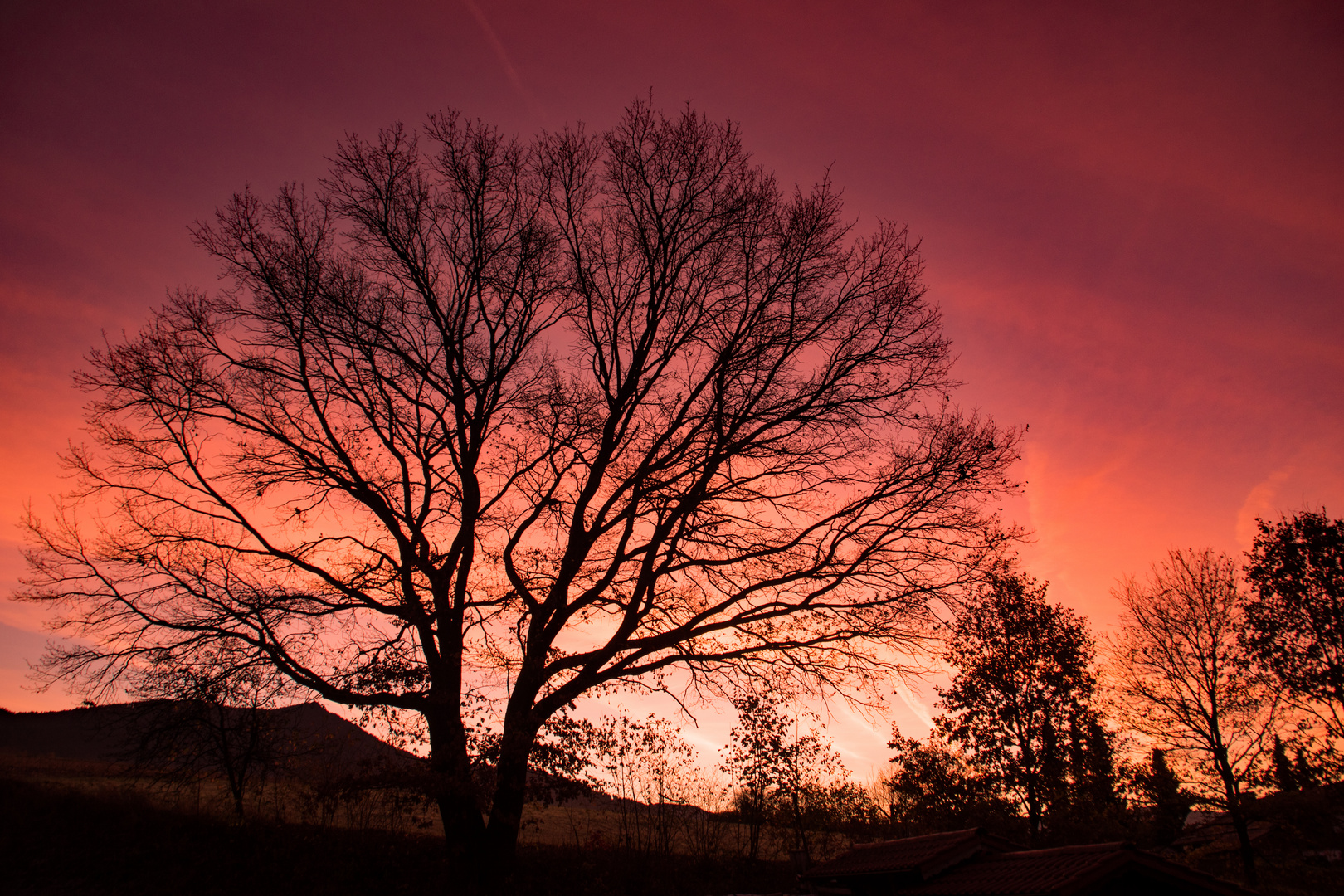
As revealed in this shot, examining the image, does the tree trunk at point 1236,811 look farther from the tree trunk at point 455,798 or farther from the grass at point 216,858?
the tree trunk at point 455,798

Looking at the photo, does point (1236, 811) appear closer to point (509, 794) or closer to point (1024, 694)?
point (1024, 694)

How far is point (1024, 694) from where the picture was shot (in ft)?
79.3

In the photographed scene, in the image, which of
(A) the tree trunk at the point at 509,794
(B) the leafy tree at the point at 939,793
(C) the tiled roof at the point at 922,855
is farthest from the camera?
Answer: (B) the leafy tree at the point at 939,793

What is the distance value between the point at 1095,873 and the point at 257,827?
49.5 ft

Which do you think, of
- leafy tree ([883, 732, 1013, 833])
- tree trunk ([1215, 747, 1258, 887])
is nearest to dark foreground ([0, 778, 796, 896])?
leafy tree ([883, 732, 1013, 833])

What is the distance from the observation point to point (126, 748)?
36.8 feet

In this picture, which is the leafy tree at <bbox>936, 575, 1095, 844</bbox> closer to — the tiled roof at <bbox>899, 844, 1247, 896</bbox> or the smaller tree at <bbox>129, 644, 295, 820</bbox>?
the tiled roof at <bbox>899, 844, 1247, 896</bbox>

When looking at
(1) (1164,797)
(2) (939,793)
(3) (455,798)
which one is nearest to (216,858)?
(3) (455,798)

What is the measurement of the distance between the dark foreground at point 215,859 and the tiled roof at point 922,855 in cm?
383

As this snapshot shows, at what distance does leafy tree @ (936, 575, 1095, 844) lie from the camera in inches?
902

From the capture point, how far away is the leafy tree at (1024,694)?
2292 cm

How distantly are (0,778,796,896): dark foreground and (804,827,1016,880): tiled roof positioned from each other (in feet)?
12.6

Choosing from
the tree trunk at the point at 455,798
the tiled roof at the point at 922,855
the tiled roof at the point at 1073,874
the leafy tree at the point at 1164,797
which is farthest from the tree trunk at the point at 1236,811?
the tree trunk at the point at 455,798

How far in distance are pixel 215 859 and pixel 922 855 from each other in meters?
13.5
